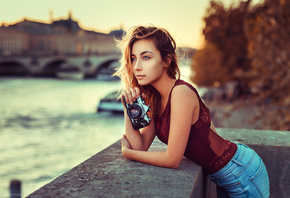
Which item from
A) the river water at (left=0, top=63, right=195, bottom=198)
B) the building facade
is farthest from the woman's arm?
the building facade

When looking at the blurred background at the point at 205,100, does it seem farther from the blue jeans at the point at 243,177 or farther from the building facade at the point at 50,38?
the building facade at the point at 50,38

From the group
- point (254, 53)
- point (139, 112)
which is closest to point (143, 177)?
point (139, 112)

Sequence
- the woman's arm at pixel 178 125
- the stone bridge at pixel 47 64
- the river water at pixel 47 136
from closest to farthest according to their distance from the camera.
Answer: the woman's arm at pixel 178 125, the river water at pixel 47 136, the stone bridge at pixel 47 64

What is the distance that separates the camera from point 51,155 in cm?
1141

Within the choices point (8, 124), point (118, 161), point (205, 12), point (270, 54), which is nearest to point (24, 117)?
point (8, 124)

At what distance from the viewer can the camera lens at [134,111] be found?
5.61 feet

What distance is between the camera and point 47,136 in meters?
14.6

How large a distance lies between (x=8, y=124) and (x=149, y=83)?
16569 mm

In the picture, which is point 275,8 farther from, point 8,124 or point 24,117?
point 24,117

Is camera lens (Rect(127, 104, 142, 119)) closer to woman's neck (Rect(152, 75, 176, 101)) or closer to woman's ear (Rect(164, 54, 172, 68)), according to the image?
woman's neck (Rect(152, 75, 176, 101))

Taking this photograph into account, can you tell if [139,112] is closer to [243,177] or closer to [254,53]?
[243,177]

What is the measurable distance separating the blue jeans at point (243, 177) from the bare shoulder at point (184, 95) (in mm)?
328

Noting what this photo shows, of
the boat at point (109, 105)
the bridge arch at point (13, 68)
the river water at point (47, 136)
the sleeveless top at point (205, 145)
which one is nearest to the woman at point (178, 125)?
the sleeveless top at point (205, 145)

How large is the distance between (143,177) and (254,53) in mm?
6460
